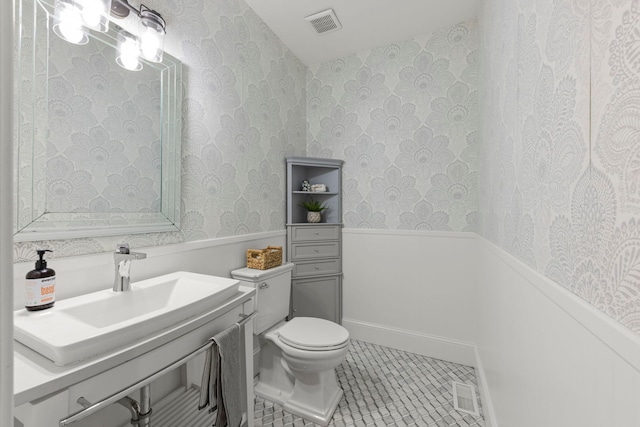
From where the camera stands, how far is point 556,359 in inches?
24.2

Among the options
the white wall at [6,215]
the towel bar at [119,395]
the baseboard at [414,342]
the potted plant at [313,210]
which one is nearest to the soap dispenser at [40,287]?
the towel bar at [119,395]

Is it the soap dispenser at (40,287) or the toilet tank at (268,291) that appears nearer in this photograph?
the soap dispenser at (40,287)

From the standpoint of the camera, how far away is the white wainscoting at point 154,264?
39.5 inches

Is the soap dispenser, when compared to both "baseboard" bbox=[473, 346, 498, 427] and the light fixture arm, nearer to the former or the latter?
the light fixture arm

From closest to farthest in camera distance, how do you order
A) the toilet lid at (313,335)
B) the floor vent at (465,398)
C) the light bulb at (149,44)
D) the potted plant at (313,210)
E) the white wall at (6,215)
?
the white wall at (6,215)
the light bulb at (149,44)
the toilet lid at (313,335)
the floor vent at (465,398)
the potted plant at (313,210)

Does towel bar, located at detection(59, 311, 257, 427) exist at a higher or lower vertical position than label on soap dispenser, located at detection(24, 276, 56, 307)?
lower

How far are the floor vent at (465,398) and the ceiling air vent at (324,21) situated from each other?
2.69m

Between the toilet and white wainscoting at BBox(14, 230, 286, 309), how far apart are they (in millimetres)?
148

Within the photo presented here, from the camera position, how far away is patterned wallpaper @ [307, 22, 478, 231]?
216cm

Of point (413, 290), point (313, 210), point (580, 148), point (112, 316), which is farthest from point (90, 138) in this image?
point (413, 290)

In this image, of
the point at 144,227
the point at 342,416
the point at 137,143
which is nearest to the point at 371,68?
the point at 137,143

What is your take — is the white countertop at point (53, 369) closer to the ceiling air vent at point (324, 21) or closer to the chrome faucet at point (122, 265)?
the chrome faucet at point (122, 265)

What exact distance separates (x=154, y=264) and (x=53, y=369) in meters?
0.71

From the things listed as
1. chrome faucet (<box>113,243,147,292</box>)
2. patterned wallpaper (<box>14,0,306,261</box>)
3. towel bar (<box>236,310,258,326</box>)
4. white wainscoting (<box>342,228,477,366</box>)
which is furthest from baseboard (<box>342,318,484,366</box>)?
chrome faucet (<box>113,243,147,292</box>)
